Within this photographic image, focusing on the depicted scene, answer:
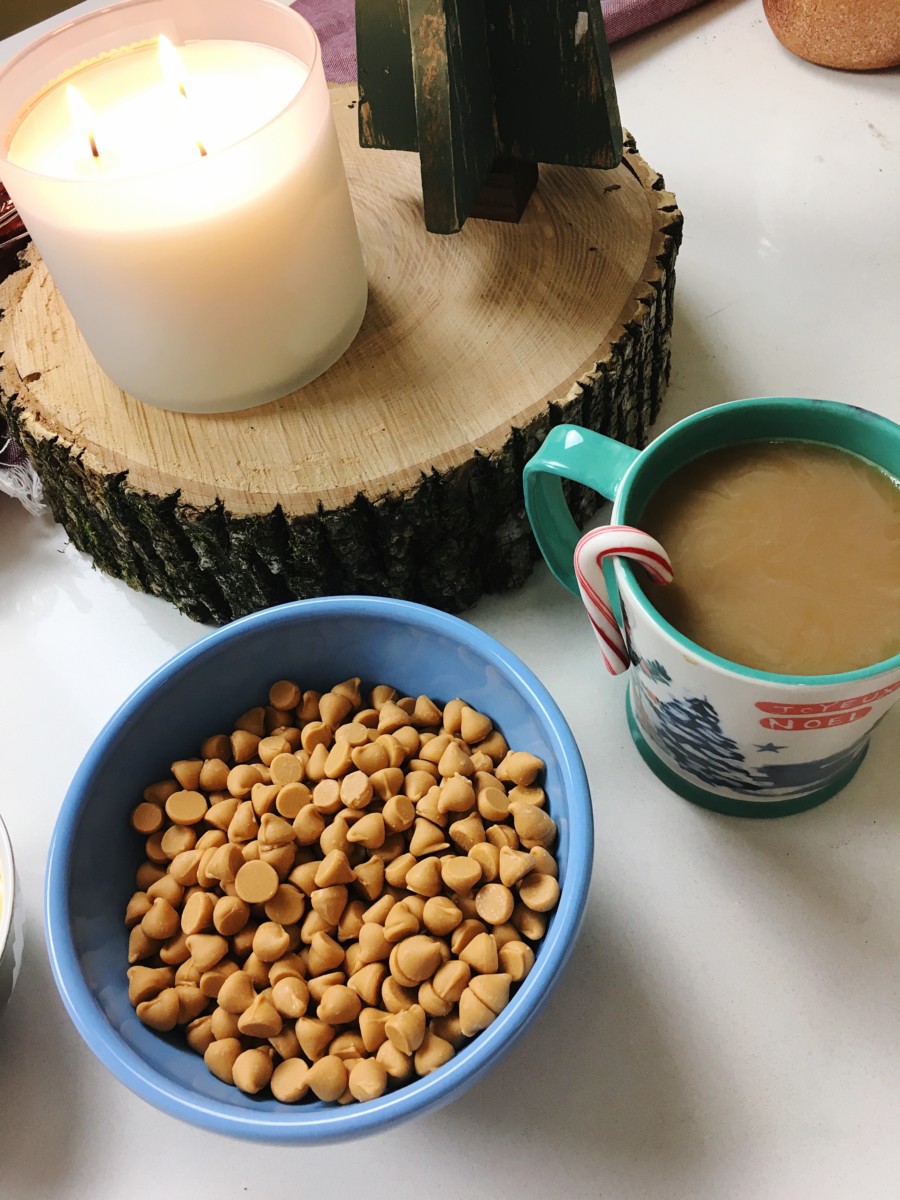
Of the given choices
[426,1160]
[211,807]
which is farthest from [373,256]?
[426,1160]

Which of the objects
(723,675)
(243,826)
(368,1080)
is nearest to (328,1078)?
(368,1080)

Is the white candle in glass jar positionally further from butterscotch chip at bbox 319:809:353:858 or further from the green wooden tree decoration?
butterscotch chip at bbox 319:809:353:858

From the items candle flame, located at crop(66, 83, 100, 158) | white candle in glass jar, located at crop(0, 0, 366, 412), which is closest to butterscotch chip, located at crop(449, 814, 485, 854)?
white candle in glass jar, located at crop(0, 0, 366, 412)

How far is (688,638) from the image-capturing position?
41 cm

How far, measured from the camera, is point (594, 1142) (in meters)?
0.45

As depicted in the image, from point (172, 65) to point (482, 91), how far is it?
0.16 meters

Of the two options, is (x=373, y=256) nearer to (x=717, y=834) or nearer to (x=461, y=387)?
(x=461, y=387)

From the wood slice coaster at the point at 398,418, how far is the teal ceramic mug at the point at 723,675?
0.06 m

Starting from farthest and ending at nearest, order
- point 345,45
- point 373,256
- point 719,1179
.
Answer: point 345,45
point 373,256
point 719,1179

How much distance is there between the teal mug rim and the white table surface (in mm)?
151

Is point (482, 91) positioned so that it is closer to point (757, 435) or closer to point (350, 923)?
point (757, 435)

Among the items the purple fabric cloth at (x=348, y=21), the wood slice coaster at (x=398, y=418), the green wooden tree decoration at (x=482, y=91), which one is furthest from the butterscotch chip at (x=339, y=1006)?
the purple fabric cloth at (x=348, y=21)

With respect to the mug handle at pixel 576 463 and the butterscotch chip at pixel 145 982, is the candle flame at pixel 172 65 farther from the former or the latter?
the butterscotch chip at pixel 145 982

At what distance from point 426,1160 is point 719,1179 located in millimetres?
124
